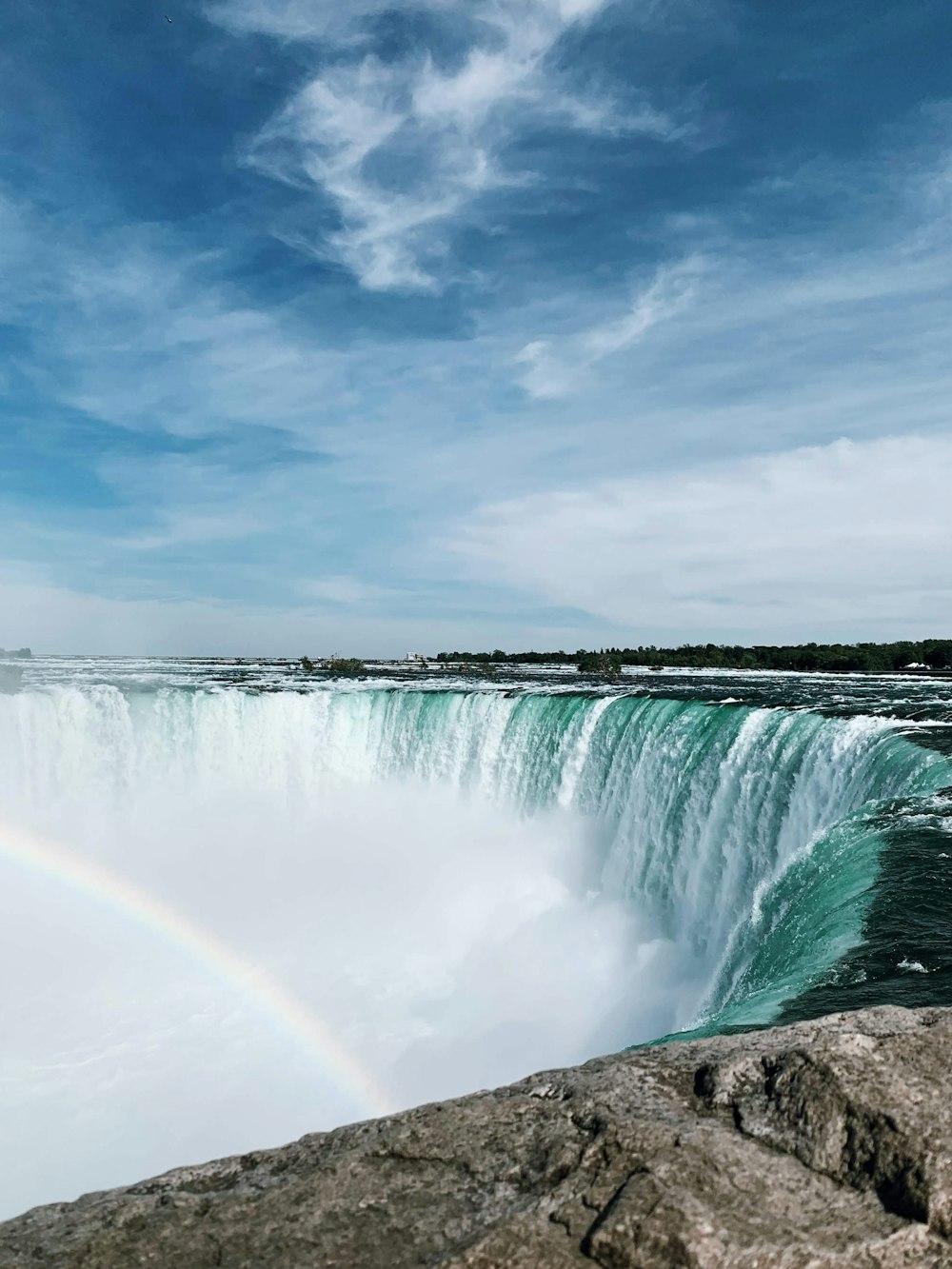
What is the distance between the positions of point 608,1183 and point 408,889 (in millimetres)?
19150

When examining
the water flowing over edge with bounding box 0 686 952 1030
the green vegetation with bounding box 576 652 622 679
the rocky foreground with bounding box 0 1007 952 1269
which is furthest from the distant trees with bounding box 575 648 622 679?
the rocky foreground with bounding box 0 1007 952 1269

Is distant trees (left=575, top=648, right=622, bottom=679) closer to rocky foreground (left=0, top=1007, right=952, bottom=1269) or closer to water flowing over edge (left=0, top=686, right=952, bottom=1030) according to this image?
water flowing over edge (left=0, top=686, right=952, bottom=1030)

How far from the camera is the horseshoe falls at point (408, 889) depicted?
1023 cm

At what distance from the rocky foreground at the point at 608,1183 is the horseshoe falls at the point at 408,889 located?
2694 millimetres

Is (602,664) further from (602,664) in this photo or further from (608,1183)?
(608,1183)

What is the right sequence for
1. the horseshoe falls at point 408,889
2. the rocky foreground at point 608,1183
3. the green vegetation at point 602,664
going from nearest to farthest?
1. the rocky foreground at point 608,1183
2. the horseshoe falls at point 408,889
3. the green vegetation at point 602,664

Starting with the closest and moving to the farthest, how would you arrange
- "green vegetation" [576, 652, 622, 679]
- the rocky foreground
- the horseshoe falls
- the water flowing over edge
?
the rocky foreground < the water flowing over edge < the horseshoe falls < "green vegetation" [576, 652, 622, 679]

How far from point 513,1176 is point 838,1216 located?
0.79 meters

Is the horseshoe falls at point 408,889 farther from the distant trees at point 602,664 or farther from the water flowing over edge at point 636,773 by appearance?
the distant trees at point 602,664

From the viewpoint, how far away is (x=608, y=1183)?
6.63 ft

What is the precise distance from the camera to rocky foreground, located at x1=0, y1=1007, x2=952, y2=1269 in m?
1.82

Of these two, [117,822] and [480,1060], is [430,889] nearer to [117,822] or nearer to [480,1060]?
[480,1060]

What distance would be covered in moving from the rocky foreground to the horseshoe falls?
269cm

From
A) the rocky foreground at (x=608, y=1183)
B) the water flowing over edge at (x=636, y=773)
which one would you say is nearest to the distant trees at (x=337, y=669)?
the water flowing over edge at (x=636, y=773)
